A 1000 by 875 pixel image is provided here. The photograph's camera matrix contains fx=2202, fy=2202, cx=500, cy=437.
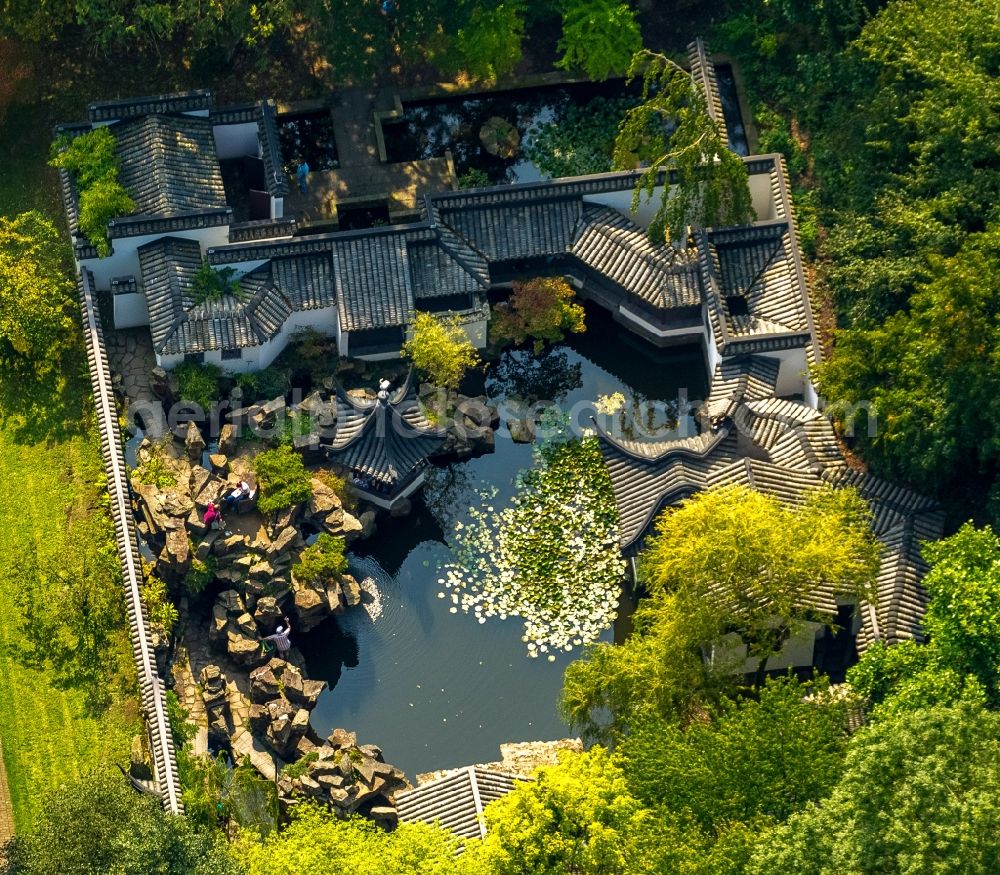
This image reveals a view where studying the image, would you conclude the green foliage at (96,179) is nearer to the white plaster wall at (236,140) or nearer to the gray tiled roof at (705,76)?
the white plaster wall at (236,140)

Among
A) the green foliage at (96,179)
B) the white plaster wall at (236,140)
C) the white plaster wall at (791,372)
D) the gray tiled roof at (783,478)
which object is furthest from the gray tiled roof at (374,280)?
the white plaster wall at (791,372)

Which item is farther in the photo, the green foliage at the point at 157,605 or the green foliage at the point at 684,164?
the green foliage at the point at 684,164

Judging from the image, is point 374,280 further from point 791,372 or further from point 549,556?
point 791,372

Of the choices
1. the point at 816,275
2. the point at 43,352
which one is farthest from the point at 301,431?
the point at 816,275

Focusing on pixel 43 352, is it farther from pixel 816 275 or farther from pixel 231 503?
pixel 816 275

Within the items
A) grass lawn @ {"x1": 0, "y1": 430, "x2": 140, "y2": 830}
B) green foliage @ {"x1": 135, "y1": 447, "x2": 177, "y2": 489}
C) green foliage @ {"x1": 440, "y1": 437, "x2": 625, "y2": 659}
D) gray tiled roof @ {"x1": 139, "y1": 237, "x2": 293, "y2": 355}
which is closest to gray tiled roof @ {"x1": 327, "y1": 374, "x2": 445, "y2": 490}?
green foliage @ {"x1": 440, "y1": 437, "x2": 625, "y2": 659}

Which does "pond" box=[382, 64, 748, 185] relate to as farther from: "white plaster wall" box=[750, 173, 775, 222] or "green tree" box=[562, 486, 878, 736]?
"green tree" box=[562, 486, 878, 736]
